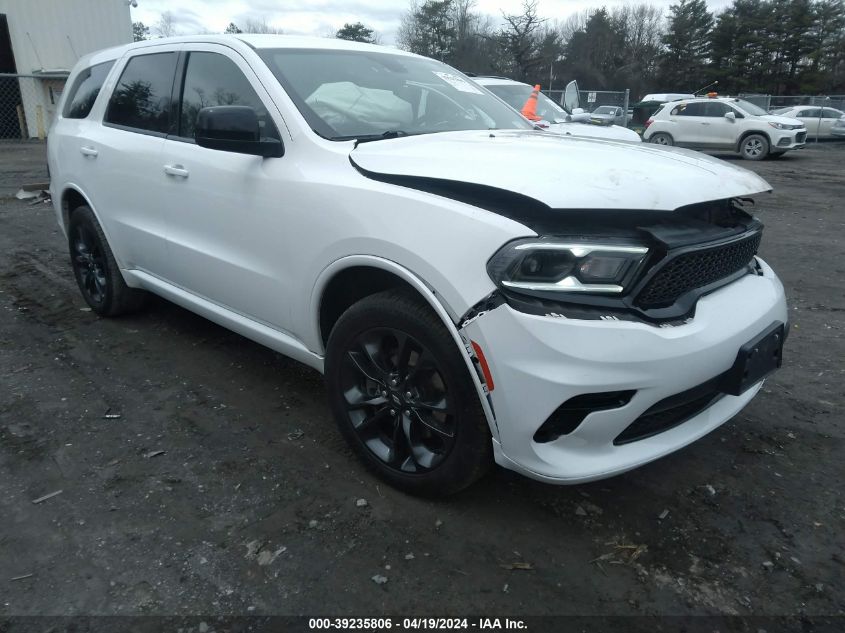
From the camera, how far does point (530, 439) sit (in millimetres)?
2145

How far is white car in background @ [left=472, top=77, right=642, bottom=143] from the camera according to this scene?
27.7 feet

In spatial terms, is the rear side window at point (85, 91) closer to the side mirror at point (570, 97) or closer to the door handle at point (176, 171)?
the door handle at point (176, 171)

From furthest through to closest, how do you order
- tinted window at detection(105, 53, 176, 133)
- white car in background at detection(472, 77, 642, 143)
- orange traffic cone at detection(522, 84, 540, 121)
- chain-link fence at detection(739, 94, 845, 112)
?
chain-link fence at detection(739, 94, 845, 112) → orange traffic cone at detection(522, 84, 540, 121) → white car in background at detection(472, 77, 642, 143) → tinted window at detection(105, 53, 176, 133)

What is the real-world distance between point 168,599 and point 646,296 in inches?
72.7

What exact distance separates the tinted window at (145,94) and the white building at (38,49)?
1886cm

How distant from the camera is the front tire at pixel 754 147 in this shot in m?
17.1

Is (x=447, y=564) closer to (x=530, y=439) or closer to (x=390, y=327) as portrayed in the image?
(x=530, y=439)

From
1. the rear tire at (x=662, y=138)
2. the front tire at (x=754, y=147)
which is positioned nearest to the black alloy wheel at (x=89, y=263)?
the front tire at (x=754, y=147)

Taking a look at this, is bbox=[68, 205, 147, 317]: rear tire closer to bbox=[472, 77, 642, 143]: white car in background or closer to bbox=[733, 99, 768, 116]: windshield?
bbox=[472, 77, 642, 143]: white car in background

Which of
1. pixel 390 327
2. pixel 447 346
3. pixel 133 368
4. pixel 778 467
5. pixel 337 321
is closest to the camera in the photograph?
Result: pixel 447 346

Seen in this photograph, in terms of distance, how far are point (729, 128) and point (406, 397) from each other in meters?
17.7

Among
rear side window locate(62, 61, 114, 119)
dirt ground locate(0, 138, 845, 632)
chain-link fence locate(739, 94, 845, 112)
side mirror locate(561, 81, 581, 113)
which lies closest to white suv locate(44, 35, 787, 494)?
dirt ground locate(0, 138, 845, 632)

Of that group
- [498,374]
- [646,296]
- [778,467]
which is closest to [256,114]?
[498,374]

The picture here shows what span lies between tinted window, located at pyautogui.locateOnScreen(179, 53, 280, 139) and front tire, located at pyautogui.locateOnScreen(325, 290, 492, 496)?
1.05 m
